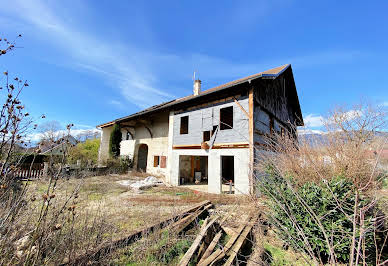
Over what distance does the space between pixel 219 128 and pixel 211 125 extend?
63 cm

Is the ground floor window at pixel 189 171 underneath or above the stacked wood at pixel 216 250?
above

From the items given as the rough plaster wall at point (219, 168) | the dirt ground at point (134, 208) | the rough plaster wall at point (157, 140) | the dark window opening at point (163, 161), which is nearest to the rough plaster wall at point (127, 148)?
the rough plaster wall at point (157, 140)

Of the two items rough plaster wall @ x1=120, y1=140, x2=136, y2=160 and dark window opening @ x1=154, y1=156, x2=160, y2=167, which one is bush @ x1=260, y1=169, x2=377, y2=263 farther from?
rough plaster wall @ x1=120, y1=140, x2=136, y2=160

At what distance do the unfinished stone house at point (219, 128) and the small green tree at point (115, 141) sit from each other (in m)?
1.11

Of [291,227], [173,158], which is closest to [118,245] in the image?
[291,227]

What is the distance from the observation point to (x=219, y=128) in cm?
927

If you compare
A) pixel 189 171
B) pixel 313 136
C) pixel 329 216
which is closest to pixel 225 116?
pixel 189 171

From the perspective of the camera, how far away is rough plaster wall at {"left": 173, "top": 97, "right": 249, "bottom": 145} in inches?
334

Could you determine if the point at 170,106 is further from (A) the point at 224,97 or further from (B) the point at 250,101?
(B) the point at 250,101

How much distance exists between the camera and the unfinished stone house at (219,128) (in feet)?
27.0

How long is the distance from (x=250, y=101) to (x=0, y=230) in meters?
8.42

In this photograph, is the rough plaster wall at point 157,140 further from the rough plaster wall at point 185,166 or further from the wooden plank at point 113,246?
the wooden plank at point 113,246

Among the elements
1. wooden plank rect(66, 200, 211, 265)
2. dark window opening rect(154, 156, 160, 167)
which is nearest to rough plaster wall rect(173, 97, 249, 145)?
dark window opening rect(154, 156, 160, 167)

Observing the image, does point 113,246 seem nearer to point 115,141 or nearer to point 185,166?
point 185,166
